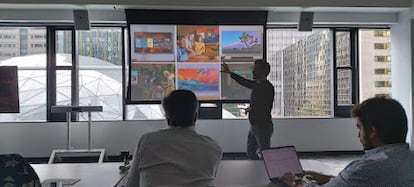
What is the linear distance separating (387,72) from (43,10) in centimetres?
556

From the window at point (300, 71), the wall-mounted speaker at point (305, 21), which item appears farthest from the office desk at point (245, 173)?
the window at point (300, 71)

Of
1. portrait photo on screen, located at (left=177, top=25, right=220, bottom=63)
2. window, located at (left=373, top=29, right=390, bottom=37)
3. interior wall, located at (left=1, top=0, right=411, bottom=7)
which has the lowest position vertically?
portrait photo on screen, located at (left=177, top=25, right=220, bottom=63)

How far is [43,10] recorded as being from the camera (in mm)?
5934

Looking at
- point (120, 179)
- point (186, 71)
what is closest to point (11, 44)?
point (186, 71)

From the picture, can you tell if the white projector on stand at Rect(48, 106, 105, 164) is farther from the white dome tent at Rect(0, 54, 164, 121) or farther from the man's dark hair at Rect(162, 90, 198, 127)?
the man's dark hair at Rect(162, 90, 198, 127)

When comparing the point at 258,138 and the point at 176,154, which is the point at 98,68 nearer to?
the point at 258,138

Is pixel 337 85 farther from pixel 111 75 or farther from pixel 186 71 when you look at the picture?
pixel 111 75

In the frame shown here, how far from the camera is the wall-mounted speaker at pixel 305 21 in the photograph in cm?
619

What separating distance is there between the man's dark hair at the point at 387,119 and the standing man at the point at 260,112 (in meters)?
2.42

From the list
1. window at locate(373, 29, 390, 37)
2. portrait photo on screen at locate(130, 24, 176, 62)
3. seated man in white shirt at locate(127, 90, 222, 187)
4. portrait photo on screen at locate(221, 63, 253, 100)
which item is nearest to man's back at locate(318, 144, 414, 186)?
seated man in white shirt at locate(127, 90, 222, 187)

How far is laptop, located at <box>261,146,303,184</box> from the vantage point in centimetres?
208

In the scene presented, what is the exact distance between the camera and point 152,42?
5957mm

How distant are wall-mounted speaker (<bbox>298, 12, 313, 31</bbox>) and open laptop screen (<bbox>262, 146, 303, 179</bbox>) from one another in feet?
14.5

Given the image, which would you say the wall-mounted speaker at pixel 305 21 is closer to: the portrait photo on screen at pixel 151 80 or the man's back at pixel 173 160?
the portrait photo on screen at pixel 151 80
